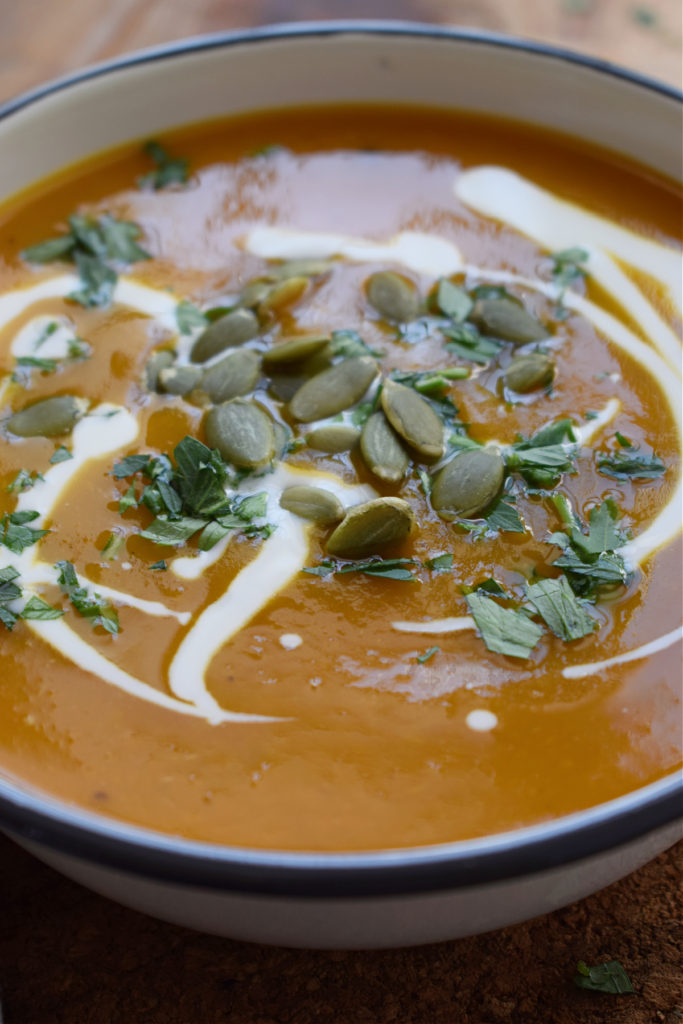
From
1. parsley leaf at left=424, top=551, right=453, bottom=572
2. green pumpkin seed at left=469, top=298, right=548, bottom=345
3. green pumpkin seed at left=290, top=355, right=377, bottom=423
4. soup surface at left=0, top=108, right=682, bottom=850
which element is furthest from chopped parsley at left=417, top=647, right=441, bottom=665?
green pumpkin seed at left=469, top=298, right=548, bottom=345

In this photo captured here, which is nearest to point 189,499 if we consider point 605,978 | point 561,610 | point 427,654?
point 427,654

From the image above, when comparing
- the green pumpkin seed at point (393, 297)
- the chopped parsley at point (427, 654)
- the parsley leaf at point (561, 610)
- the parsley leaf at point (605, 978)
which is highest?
the green pumpkin seed at point (393, 297)

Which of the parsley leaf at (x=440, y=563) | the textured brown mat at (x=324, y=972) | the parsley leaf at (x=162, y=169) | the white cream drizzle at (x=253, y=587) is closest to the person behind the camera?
the textured brown mat at (x=324, y=972)

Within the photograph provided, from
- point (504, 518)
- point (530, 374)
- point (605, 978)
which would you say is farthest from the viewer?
point (530, 374)

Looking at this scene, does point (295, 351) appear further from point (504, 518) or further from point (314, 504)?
point (504, 518)

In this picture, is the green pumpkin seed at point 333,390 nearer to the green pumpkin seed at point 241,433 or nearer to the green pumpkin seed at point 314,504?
the green pumpkin seed at point 241,433

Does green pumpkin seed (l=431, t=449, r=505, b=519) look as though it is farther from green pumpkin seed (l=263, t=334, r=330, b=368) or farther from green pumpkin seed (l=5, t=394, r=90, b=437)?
green pumpkin seed (l=5, t=394, r=90, b=437)

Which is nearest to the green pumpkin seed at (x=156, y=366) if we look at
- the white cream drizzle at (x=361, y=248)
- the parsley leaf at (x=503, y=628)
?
the white cream drizzle at (x=361, y=248)
